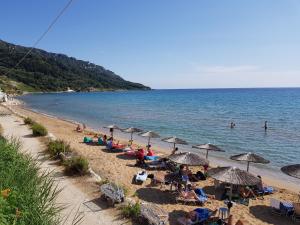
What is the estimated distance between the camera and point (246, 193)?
14.1 m

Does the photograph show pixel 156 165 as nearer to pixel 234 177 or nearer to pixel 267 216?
pixel 234 177

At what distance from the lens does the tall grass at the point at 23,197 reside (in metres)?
5.15

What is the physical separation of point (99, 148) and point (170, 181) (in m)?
9.60

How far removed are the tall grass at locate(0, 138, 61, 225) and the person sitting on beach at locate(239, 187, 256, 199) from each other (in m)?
9.12

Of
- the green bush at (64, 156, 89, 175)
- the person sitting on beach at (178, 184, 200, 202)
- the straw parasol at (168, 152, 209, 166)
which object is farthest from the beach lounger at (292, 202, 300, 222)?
the green bush at (64, 156, 89, 175)

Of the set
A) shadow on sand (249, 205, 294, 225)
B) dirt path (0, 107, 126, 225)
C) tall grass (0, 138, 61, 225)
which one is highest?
tall grass (0, 138, 61, 225)

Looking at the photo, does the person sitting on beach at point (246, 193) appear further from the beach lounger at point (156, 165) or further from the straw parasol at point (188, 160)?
Answer: the beach lounger at point (156, 165)

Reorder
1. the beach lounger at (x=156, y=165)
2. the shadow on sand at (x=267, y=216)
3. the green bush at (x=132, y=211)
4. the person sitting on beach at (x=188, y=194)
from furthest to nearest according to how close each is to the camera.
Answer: the beach lounger at (x=156, y=165) < the person sitting on beach at (x=188, y=194) < the shadow on sand at (x=267, y=216) < the green bush at (x=132, y=211)

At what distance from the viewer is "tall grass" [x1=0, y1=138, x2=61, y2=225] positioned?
203 inches

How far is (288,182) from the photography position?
18094 mm

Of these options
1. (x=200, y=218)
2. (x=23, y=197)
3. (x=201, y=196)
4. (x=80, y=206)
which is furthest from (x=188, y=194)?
(x=23, y=197)

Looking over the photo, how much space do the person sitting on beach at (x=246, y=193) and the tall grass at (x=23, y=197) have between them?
A: 912 cm

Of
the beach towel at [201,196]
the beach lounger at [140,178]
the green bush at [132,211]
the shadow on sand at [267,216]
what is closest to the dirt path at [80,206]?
the green bush at [132,211]

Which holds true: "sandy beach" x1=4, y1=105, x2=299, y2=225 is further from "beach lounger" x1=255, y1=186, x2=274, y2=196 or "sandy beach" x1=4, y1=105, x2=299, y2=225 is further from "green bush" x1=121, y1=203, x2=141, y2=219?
"green bush" x1=121, y1=203, x2=141, y2=219
